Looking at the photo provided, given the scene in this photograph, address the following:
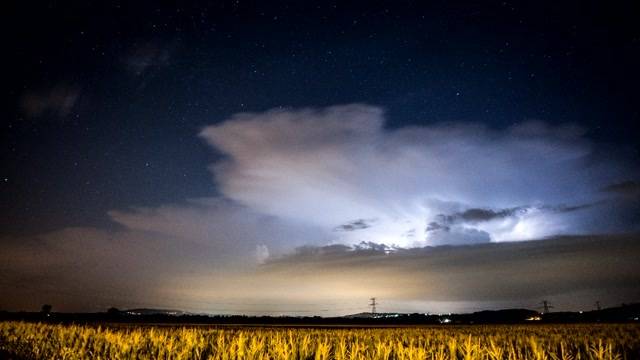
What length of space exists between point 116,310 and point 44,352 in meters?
110

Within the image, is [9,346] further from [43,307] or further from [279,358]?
[43,307]

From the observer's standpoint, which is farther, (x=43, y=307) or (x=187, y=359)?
(x=43, y=307)

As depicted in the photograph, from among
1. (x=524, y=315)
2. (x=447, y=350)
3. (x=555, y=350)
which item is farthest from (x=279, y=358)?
(x=524, y=315)

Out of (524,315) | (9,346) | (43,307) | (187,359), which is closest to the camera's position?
(187,359)

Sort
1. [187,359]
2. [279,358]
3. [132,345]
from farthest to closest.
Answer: [132,345]
[187,359]
[279,358]

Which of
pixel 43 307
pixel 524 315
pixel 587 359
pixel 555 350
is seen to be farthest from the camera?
pixel 524 315

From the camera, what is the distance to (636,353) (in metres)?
13.5

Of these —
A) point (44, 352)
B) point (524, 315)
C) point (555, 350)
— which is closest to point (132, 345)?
point (44, 352)

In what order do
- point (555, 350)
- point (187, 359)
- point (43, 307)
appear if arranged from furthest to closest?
1. point (43, 307)
2. point (555, 350)
3. point (187, 359)

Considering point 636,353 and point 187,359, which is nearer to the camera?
point 187,359

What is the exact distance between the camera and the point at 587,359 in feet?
40.0

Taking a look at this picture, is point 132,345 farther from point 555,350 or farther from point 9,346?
point 555,350

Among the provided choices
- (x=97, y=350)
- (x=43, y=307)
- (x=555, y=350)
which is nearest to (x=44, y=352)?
(x=97, y=350)

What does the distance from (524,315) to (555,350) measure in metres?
102
